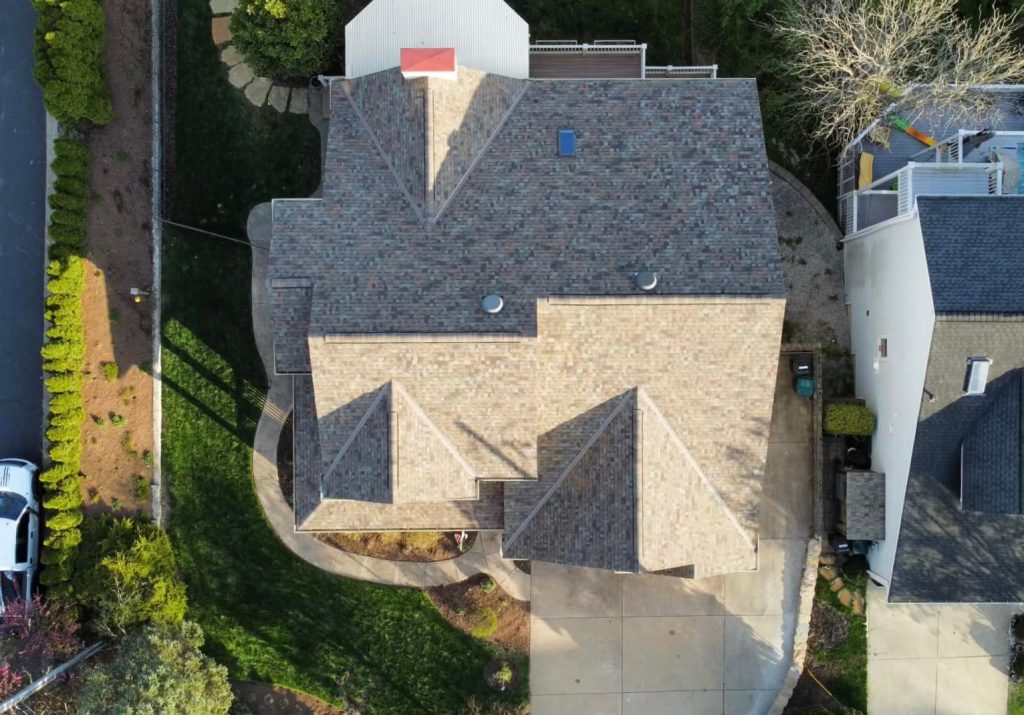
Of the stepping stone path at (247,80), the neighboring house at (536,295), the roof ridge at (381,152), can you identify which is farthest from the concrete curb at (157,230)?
the roof ridge at (381,152)

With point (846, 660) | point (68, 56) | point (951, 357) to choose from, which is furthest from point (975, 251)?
point (68, 56)

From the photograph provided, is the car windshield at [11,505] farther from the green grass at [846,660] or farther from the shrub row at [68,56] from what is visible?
the green grass at [846,660]

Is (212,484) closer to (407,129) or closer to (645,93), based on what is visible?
(407,129)

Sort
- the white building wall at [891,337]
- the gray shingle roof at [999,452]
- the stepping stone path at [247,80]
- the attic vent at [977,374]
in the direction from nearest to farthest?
1. the attic vent at [977,374]
2. the gray shingle roof at [999,452]
3. the white building wall at [891,337]
4. the stepping stone path at [247,80]

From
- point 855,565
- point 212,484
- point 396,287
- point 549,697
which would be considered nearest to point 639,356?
point 396,287

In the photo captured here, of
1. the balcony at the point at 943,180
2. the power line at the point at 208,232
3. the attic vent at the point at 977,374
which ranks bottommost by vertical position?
the attic vent at the point at 977,374

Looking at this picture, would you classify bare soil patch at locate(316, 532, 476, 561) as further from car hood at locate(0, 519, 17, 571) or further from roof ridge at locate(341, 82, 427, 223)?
roof ridge at locate(341, 82, 427, 223)

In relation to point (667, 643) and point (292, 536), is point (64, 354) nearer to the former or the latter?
point (292, 536)
